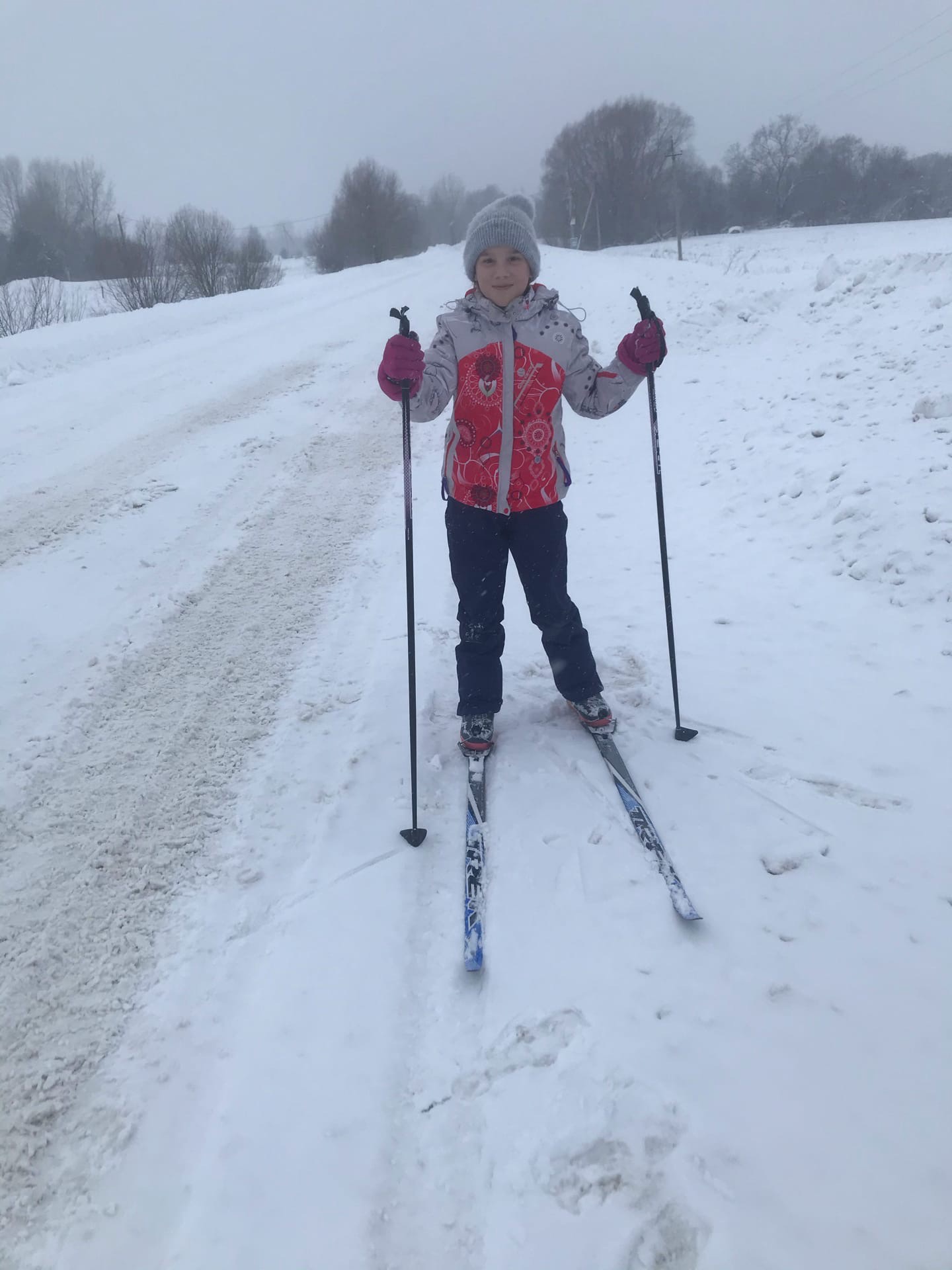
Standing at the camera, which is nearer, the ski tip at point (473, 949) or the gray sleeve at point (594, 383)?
the ski tip at point (473, 949)

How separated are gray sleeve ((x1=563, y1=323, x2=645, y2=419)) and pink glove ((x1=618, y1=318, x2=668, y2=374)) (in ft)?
0.11

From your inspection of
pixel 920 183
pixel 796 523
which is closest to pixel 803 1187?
pixel 796 523

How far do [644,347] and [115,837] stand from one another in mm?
2831

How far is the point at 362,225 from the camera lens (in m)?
48.7

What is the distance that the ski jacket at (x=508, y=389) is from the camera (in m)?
2.80

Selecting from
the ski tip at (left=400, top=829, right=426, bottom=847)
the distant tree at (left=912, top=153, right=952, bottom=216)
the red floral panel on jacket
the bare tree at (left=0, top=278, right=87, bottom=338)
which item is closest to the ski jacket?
the red floral panel on jacket

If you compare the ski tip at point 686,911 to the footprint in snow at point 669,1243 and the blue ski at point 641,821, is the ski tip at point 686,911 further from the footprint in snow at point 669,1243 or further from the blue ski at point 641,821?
the footprint in snow at point 669,1243

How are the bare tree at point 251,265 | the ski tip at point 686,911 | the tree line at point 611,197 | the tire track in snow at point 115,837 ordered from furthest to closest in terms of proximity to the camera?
the tree line at point 611,197 → the bare tree at point 251,265 → the ski tip at point 686,911 → the tire track in snow at point 115,837

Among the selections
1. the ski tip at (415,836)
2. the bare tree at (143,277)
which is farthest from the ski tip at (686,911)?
the bare tree at (143,277)

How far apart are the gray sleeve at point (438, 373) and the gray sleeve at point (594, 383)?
1.61 ft

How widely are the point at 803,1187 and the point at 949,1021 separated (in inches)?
27.2

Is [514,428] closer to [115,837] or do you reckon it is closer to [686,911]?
[686,911]

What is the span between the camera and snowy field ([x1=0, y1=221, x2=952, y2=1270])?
1.65m

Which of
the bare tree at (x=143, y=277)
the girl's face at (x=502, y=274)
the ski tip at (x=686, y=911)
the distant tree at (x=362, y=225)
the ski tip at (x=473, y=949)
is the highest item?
the distant tree at (x=362, y=225)
